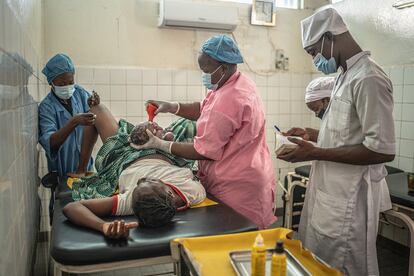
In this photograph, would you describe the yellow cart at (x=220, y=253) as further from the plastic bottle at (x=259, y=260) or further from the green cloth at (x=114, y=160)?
the green cloth at (x=114, y=160)

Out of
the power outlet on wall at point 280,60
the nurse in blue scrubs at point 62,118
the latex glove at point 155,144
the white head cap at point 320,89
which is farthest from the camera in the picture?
the power outlet on wall at point 280,60

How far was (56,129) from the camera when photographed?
2.41m

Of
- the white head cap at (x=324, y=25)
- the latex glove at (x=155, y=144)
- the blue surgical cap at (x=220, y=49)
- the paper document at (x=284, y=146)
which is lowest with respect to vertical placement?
the latex glove at (x=155, y=144)

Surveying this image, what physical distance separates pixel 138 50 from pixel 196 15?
640 mm

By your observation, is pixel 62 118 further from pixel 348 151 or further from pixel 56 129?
pixel 348 151

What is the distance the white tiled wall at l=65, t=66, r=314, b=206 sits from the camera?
331 cm

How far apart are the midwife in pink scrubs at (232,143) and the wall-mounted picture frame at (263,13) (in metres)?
2.04

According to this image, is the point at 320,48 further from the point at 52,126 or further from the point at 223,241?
the point at 52,126

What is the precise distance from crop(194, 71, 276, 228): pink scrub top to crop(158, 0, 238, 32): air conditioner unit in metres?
1.66

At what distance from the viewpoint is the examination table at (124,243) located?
4.16 feet

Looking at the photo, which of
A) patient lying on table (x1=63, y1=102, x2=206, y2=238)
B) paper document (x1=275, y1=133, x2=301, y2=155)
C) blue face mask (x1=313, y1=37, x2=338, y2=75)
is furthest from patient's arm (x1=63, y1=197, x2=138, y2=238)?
blue face mask (x1=313, y1=37, x2=338, y2=75)

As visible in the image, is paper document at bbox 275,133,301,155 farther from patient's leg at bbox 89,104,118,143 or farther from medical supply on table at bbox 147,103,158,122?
patient's leg at bbox 89,104,118,143

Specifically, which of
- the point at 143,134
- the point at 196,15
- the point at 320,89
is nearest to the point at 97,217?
the point at 143,134

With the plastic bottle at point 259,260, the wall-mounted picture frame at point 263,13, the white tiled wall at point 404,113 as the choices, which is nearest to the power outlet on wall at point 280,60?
the wall-mounted picture frame at point 263,13
